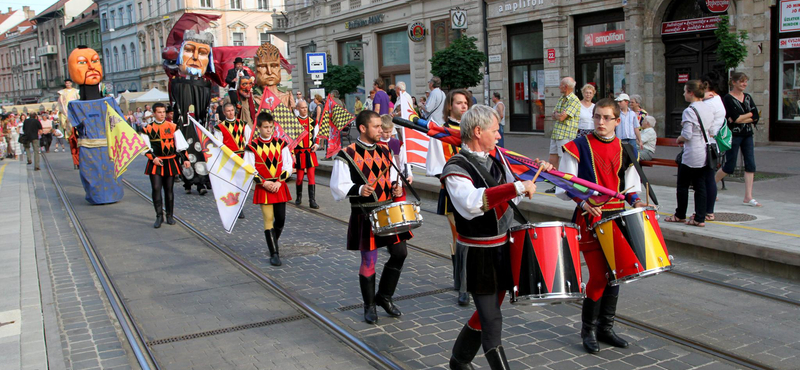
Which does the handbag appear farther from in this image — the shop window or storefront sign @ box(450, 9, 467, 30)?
the shop window

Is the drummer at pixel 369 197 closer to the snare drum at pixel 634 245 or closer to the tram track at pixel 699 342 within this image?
the tram track at pixel 699 342

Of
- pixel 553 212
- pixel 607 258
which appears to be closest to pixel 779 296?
pixel 607 258

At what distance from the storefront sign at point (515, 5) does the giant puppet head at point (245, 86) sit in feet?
42.5

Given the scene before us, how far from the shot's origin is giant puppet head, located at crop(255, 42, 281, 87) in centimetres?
1193

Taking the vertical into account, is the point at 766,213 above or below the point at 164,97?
below

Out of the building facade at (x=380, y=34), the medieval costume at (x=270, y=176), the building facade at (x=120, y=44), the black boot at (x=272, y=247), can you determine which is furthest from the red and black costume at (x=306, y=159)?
the building facade at (x=120, y=44)

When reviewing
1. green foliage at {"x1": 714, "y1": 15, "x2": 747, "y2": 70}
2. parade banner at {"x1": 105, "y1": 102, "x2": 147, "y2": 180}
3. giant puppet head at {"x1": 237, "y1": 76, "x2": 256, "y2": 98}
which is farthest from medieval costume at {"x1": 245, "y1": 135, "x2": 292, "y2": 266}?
green foliage at {"x1": 714, "y1": 15, "x2": 747, "y2": 70}

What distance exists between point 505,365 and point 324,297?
9.77 feet

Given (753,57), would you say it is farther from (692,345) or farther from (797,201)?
(692,345)

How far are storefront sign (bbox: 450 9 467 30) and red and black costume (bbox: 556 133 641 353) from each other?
775 inches

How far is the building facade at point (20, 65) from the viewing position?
293ft

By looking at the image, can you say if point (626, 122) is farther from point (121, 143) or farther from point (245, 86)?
point (121, 143)

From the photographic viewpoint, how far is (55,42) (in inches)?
3260

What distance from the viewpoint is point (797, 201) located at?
942 cm
